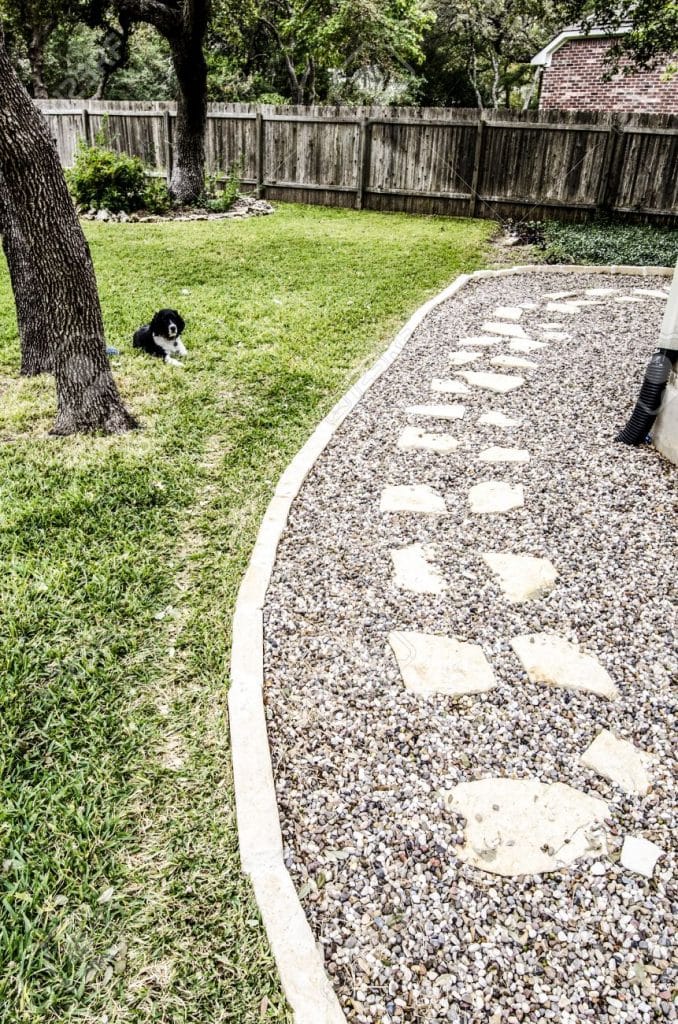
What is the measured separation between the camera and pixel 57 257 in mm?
3801

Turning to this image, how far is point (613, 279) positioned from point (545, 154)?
14.1 ft

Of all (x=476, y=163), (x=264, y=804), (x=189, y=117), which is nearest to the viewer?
(x=264, y=804)

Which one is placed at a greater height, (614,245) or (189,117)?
(189,117)

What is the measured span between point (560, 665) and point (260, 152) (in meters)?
13.9

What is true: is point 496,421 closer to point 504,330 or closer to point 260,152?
point 504,330

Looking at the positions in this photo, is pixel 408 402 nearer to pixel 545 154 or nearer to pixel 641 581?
pixel 641 581

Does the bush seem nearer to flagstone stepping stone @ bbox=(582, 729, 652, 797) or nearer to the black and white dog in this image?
the black and white dog

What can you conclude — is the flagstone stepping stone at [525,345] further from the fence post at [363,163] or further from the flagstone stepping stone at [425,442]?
the fence post at [363,163]

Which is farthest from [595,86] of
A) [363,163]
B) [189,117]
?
[189,117]

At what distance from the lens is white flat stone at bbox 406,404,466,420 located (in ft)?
15.4

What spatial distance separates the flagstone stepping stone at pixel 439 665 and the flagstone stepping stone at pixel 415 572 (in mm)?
317

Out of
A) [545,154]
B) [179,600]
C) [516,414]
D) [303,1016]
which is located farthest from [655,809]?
[545,154]

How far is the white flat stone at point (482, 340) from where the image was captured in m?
6.11

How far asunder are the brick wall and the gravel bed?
15.9 meters
